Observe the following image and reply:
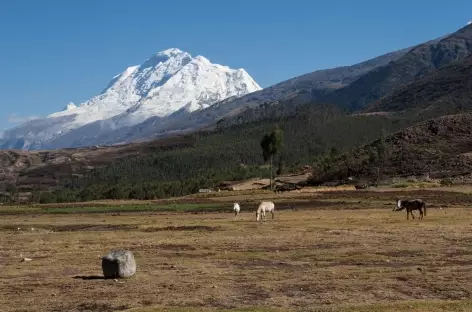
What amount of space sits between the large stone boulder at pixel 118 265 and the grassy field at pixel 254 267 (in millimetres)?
507

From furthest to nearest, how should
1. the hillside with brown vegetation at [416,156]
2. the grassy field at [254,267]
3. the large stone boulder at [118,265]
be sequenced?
1. the hillside with brown vegetation at [416,156]
2. the large stone boulder at [118,265]
3. the grassy field at [254,267]

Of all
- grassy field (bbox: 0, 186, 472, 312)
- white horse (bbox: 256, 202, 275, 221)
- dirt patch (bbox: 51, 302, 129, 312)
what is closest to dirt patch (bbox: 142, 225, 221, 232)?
grassy field (bbox: 0, 186, 472, 312)

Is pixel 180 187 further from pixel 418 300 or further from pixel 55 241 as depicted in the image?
pixel 418 300

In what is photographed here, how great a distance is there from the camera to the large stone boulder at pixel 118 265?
27.4 meters

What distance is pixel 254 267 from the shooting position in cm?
2992

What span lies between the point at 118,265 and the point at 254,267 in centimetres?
659

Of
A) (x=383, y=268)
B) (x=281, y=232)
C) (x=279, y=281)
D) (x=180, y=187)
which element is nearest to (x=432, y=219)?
(x=281, y=232)

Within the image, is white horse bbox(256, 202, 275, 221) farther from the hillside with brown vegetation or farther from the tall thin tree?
Answer: the hillside with brown vegetation

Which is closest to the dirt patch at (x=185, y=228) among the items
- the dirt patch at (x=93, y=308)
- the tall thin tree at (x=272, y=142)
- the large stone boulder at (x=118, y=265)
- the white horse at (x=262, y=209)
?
the white horse at (x=262, y=209)

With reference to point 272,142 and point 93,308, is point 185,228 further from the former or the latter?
point 272,142

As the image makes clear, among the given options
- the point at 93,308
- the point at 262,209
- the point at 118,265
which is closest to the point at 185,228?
the point at 262,209

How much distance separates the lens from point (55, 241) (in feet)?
144

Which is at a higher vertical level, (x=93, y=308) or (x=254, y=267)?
(x=93, y=308)

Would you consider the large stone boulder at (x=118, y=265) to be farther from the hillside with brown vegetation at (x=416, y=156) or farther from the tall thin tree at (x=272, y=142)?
the hillside with brown vegetation at (x=416, y=156)
